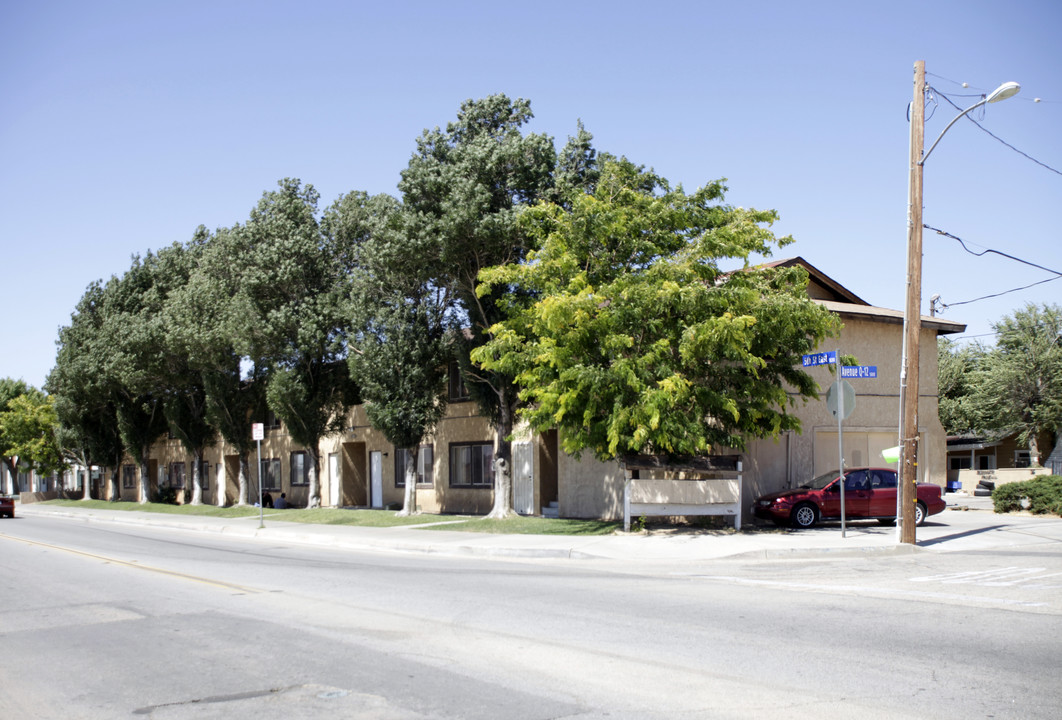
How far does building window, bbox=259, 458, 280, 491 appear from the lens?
4112 centimetres

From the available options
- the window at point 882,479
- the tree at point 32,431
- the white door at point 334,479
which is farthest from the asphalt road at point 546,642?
the tree at point 32,431

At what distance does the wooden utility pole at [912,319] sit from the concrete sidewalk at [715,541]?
3.34 ft

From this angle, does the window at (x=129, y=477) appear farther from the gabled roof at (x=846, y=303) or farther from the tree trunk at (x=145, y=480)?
the gabled roof at (x=846, y=303)

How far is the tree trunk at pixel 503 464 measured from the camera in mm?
24438

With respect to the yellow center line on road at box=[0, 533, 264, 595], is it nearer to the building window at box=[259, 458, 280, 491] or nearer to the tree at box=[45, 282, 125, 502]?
the building window at box=[259, 458, 280, 491]

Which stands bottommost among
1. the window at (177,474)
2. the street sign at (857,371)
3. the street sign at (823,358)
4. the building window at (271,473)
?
the window at (177,474)

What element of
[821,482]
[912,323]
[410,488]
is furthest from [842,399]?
[410,488]

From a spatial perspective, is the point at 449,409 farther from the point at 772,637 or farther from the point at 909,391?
the point at 772,637

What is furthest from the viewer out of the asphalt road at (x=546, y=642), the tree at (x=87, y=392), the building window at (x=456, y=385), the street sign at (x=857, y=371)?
the tree at (x=87, y=392)

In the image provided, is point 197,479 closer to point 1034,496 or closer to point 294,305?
point 294,305

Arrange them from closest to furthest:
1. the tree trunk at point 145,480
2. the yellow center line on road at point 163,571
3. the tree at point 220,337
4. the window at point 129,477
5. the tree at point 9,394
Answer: the yellow center line on road at point 163,571 → the tree at point 220,337 → the tree trunk at point 145,480 → the window at point 129,477 → the tree at point 9,394

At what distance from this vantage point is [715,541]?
17.5 metres

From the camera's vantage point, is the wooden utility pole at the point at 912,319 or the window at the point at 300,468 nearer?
the wooden utility pole at the point at 912,319

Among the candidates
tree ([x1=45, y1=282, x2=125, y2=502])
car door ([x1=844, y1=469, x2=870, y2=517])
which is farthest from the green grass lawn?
tree ([x1=45, y1=282, x2=125, y2=502])
